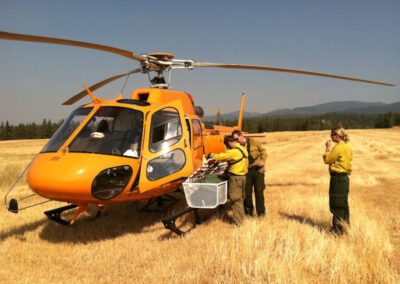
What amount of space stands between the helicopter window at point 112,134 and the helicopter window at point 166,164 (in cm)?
39

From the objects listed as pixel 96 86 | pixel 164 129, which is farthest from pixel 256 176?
pixel 96 86

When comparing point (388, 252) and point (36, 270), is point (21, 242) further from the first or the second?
point (388, 252)

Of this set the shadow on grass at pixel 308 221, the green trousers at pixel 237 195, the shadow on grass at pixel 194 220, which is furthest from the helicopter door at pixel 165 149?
the shadow on grass at pixel 308 221

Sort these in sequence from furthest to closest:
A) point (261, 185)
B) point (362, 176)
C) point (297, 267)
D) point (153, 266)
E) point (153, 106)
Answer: point (362, 176) < point (261, 185) < point (153, 106) < point (153, 266) < point (297, 267)

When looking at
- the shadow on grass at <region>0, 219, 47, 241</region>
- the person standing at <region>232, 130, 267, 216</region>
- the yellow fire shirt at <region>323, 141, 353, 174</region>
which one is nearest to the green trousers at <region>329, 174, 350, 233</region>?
the yellow fire shirt at <region>323, 141, 353, 174</region>

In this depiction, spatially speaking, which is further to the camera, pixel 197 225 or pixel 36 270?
pixel 197 225

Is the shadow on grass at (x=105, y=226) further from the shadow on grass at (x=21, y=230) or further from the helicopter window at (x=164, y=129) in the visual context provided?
the helicopter window at (x=164, y=129)

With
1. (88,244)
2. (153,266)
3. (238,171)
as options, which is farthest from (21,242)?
(238,171)

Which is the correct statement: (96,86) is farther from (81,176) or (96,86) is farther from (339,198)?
(339,198)

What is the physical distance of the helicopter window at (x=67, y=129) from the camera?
5342 mm

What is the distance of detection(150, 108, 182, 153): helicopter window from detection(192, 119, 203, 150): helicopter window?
0.81 meters

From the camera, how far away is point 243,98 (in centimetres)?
1058

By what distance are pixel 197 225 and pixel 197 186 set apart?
1109mm

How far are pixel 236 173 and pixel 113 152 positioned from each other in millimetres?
2493
